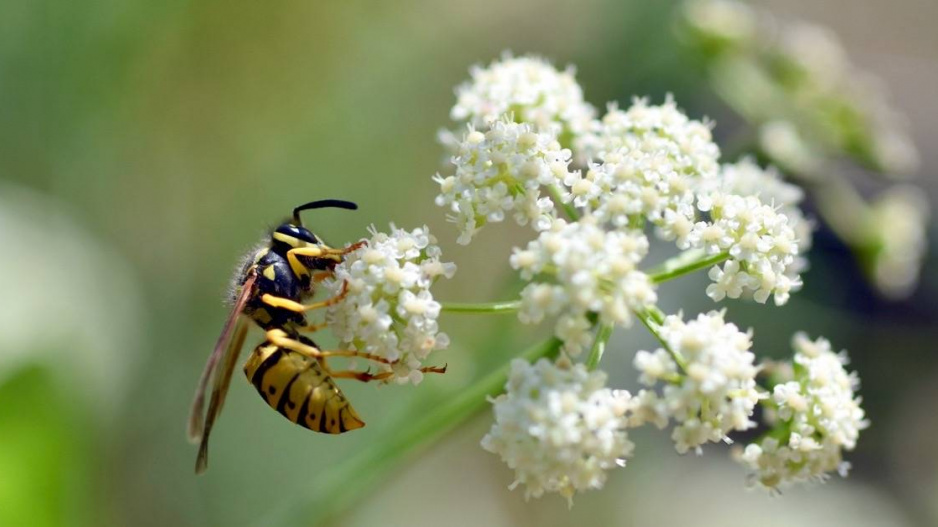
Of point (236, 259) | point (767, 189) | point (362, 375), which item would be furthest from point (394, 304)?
point (236, 259)

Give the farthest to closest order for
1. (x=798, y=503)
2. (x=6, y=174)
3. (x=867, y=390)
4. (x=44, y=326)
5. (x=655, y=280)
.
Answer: (x=867, y=390) < (x=798, y=503) < (x=6, y=174) < (x=44, y=326) < (x=655, y=280)

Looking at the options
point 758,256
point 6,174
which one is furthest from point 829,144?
point 6,174

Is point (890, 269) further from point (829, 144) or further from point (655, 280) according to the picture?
point (655, 280)

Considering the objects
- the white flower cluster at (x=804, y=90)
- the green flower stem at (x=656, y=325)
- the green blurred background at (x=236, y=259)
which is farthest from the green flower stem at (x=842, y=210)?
the green flower stem at (x=656, y=325)

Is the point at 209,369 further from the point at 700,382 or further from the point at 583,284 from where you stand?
the point at 700,382

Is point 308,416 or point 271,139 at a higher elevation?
point 271,139

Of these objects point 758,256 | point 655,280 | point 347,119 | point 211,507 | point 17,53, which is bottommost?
point 211,507

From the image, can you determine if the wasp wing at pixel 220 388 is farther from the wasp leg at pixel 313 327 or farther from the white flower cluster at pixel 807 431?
the white flower cluster at pixel 807 431

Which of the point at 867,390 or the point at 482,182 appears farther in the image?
the point at 867,390
